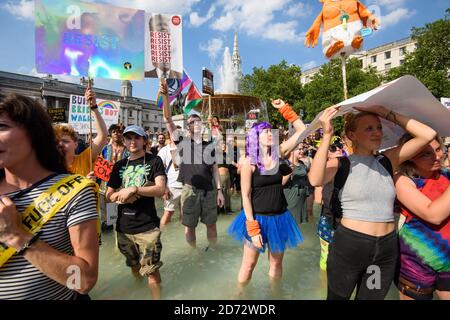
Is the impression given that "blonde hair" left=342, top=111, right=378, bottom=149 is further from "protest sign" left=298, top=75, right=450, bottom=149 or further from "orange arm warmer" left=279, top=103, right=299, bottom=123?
"orange arm warmer" left=279, top=103, right=299, bottom=123

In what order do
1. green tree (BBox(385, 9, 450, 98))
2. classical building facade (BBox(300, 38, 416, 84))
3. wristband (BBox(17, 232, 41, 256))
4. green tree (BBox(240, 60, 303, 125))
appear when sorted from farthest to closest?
classical building facade (BBox(300, 38, 416, 84)) → green tree (BBox(240, 60, 303, 125)) → green tree (BBox(385, 9, 450, 98)) → wristband (BBox(17, 232, 41, 256))

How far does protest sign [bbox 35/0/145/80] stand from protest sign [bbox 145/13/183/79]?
307mm

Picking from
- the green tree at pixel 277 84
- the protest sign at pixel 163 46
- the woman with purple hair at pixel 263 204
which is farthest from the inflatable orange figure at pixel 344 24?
the green tree at pixel 277 84

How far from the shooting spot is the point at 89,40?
3.31 m

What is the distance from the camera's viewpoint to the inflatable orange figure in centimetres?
296

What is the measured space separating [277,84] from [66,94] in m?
49.0

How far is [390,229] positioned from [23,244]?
7.49ft

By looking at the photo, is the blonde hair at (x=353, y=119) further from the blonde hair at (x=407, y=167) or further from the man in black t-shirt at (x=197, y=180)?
the man in black t-shirt at (x=197, y=180)

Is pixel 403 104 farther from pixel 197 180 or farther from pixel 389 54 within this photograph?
pixel 389 54

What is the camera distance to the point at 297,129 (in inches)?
109

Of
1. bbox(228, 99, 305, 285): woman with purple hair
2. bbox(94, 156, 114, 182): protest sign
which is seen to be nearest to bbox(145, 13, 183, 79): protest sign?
bbox(94, 156, 114, 182): protest sign

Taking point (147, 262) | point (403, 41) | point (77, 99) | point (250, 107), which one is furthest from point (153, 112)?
point (147, 262)

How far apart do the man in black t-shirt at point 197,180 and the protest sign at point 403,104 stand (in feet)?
8.54

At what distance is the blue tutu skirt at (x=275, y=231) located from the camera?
3.08 m
